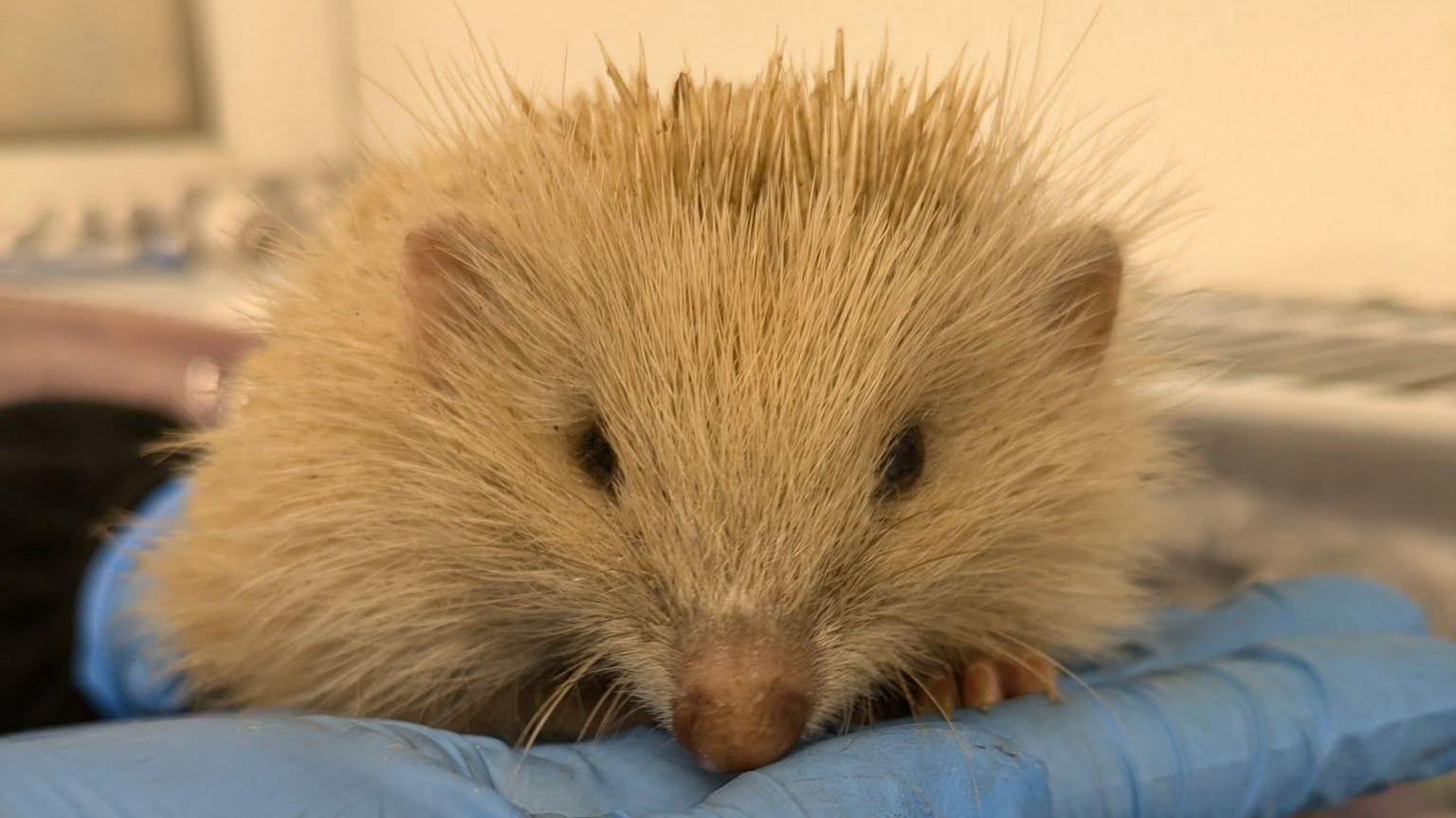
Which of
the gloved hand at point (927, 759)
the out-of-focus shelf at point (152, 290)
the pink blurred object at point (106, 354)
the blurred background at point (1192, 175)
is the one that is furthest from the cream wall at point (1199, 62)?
the out-of-focus shelf at point (152, 290)

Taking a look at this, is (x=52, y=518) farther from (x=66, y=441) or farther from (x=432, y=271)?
(x=432, y=271)

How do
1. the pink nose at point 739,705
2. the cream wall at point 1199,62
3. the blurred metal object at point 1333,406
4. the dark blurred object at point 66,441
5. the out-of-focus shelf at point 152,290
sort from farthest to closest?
Result: the out-of-focus shelf at point 152,290 → the dark blurred object at point 66,441 → the blurred metal object at point 1333,406 → the cream wall at point 1199,62 → the pink nose at point 739,705

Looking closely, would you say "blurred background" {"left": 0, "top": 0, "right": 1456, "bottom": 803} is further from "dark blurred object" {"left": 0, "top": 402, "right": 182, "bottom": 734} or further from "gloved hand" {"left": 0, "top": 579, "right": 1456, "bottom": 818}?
"gloved hand" {"left": 0, "top": 579, "right": 1456, "bottom": 818}

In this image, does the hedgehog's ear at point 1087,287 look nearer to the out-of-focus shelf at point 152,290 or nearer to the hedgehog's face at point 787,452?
the hedgehog's face at point 787,452

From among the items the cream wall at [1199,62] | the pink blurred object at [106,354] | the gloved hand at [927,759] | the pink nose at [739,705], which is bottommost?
the gloved hand at [927,759]

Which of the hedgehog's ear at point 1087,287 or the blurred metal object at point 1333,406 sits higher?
the hedgehog's ear at point 1087,287

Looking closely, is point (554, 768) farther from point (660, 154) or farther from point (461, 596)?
point (660, 154)

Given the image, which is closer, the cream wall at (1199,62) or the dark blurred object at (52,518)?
the cream wall at (1199,62)
